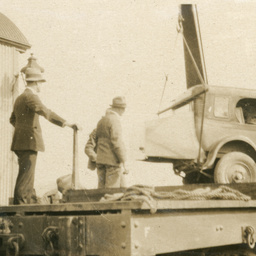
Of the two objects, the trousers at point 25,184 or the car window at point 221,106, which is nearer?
the trousers at point 25,184

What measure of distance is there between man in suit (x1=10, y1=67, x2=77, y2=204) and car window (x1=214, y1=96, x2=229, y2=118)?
5129mm

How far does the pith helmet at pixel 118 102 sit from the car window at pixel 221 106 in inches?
132

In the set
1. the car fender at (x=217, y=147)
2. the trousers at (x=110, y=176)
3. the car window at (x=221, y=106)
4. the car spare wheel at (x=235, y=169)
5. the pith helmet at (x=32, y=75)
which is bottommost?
the trousers at (x=110, y=176)

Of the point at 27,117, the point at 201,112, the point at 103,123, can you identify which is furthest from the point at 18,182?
the point at 201,112

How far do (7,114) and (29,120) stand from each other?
23.5 feet

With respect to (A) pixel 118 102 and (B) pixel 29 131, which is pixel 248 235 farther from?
(A) pixel 118 102

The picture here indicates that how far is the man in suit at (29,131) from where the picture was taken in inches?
191

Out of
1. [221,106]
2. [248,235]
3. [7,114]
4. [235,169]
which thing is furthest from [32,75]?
[7,114]

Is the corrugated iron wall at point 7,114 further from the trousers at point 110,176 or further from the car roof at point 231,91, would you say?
the trousers at point 110,176

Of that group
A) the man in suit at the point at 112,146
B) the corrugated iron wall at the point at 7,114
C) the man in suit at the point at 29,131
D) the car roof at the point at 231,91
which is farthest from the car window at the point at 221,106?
the corrugated iron wall at the point at 7,114

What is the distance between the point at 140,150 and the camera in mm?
9336

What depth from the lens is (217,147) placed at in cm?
933

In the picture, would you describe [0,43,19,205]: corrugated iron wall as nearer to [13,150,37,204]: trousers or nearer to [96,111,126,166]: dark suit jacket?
[96,111,126,166]: dark suit jacket

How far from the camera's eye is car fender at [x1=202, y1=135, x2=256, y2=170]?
9273mm
